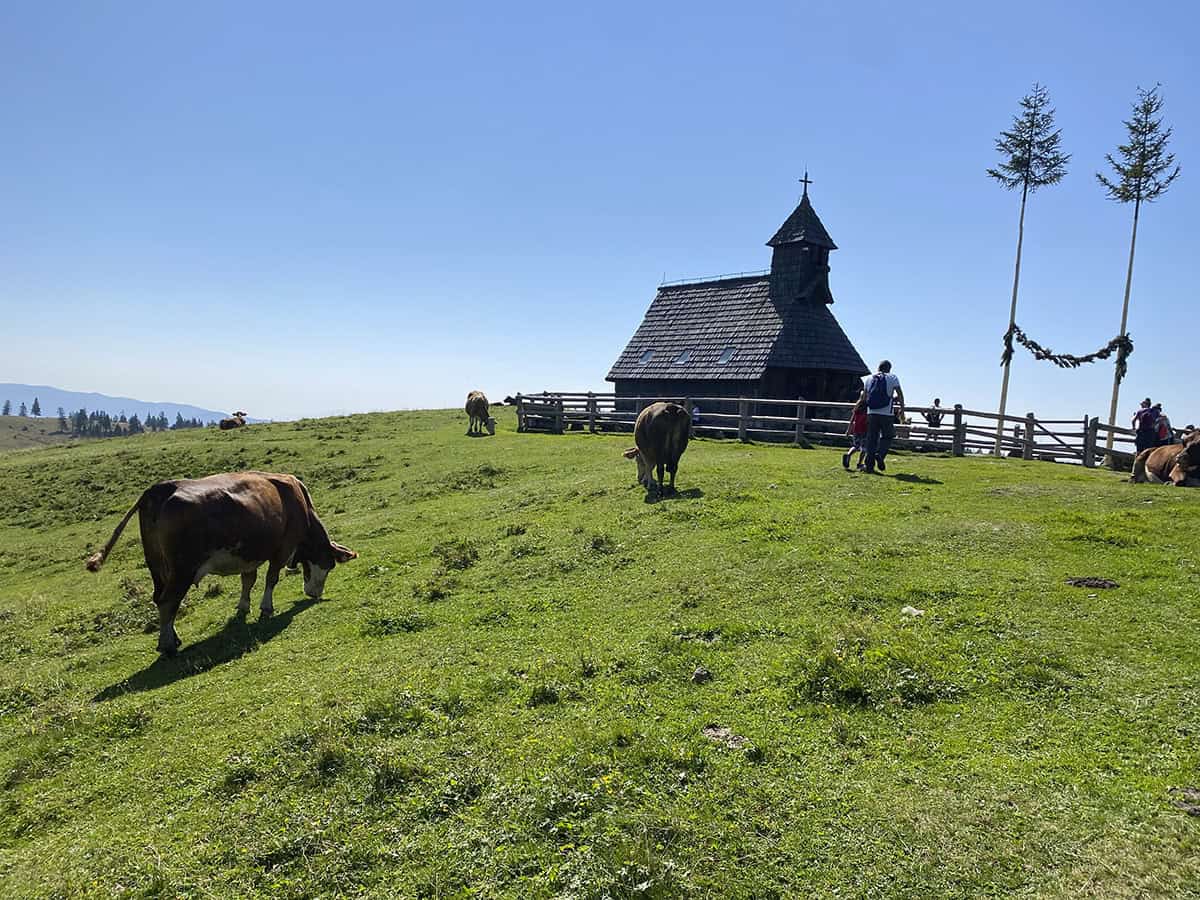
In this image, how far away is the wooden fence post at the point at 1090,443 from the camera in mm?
21656

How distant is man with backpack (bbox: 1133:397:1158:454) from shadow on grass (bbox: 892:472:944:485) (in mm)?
8233

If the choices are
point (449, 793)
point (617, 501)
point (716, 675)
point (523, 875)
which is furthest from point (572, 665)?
point (617, 501)

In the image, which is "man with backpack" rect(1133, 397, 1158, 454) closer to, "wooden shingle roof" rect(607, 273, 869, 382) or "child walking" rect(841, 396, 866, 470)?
"child walking" rect(841, 396, 866, 470)

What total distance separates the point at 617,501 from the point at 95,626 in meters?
9.37

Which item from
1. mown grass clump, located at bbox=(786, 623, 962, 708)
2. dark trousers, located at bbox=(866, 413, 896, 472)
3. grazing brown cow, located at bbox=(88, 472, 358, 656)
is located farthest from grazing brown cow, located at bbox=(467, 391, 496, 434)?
mown grass clump, located at bbox=(786, 623, 962, 708)

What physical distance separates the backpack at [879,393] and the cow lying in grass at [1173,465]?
6183 mm

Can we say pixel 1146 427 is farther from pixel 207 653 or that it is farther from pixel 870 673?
pixel 207 653

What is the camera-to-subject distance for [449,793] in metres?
5.45

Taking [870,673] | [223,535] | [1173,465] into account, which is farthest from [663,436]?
[1173,465]

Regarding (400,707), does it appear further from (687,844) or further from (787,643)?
(787,643)

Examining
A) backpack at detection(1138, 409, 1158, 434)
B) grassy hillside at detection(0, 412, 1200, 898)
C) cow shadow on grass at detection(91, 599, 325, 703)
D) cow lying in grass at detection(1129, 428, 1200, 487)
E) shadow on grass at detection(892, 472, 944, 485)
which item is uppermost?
backpack at detection(1138, 409, 1158, 434)

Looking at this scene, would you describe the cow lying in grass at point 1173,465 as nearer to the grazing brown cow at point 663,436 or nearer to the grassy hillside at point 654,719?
the grassy hillside at point 654,719

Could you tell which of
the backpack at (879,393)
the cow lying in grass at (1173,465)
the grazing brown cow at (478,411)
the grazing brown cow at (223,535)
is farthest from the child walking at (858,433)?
the grazing brown cow at (478,411)

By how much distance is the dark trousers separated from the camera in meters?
16.5
